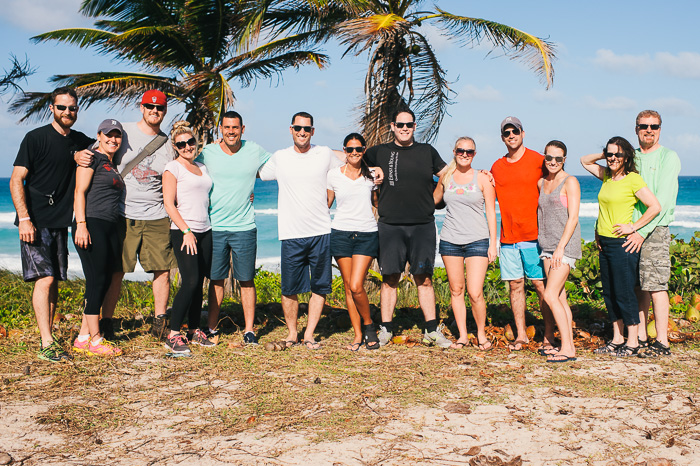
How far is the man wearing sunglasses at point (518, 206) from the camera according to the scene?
5.62 m

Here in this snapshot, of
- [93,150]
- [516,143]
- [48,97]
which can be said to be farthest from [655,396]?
[48,97]

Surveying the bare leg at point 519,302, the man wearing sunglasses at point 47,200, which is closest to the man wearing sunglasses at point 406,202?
the bare leg at point 519,302

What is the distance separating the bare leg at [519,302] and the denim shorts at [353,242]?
1.43 metres

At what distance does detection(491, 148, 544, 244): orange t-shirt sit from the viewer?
5.62 m

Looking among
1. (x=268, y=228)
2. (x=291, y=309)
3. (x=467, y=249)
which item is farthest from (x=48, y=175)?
(x=268, y=228)

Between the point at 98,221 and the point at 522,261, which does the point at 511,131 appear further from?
the point at 98,221

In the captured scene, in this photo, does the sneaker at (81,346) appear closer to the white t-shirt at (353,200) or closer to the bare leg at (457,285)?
the white t-shirt at (353,200)

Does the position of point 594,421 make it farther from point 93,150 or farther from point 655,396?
point 93,150

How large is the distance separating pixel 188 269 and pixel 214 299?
0.62 meters

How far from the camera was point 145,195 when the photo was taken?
19.1 feet

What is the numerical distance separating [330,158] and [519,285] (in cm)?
224

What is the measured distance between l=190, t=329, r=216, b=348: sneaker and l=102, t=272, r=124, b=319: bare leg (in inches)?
33.3

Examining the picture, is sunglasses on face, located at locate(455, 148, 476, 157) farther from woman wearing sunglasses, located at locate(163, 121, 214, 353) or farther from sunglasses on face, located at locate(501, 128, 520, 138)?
woman wearing sunglasses, located at locate(163, 121, 214, 353)

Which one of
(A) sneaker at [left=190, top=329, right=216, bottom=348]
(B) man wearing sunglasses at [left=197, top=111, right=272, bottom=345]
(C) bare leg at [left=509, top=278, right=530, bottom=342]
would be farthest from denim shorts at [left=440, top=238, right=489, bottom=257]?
(A) sneaker at [left=190, top=329, right=216, bottom=348]
